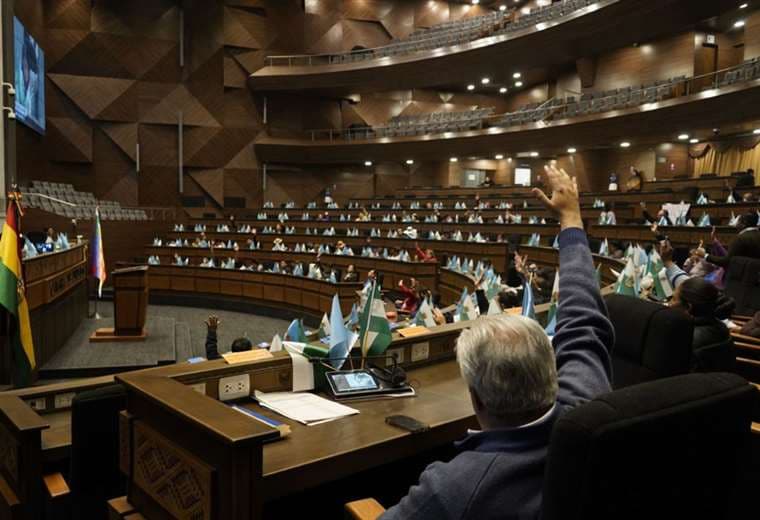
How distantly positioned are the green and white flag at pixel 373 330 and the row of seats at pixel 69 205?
11.4 m

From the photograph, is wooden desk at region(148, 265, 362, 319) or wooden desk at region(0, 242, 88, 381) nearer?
wooden desk at region(0, 242, 88, 381)

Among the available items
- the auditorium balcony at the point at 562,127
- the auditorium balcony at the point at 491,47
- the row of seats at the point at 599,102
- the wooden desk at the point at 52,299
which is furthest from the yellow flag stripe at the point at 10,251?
the row of seats at the point at 599,102

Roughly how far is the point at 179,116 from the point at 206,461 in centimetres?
1839

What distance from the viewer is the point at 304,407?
2.01 m

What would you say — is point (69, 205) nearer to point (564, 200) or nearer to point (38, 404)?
point (38, 404)

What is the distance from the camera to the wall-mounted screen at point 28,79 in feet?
40.8

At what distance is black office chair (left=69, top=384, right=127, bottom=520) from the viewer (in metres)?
2.12

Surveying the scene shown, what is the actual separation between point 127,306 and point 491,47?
39.6 ft

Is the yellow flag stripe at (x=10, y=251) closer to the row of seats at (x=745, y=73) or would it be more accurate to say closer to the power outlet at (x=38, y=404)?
the power outlet at (x=38, y=404)

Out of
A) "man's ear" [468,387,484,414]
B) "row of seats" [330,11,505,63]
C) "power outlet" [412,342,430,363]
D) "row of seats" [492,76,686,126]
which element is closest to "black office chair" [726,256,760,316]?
"power outlet" [412,342,430,363]

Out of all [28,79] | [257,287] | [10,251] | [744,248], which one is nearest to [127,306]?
[257,287]

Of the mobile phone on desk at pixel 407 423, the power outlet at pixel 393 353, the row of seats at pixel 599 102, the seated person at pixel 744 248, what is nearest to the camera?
the mobile phone on desk at pixel 407 423

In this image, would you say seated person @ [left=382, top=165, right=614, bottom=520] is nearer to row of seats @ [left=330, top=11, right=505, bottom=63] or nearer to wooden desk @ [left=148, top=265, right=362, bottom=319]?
wooden desk @ [left=148, top=265, right=362, bottom=319]

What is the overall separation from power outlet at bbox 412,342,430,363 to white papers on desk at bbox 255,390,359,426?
0.64m
